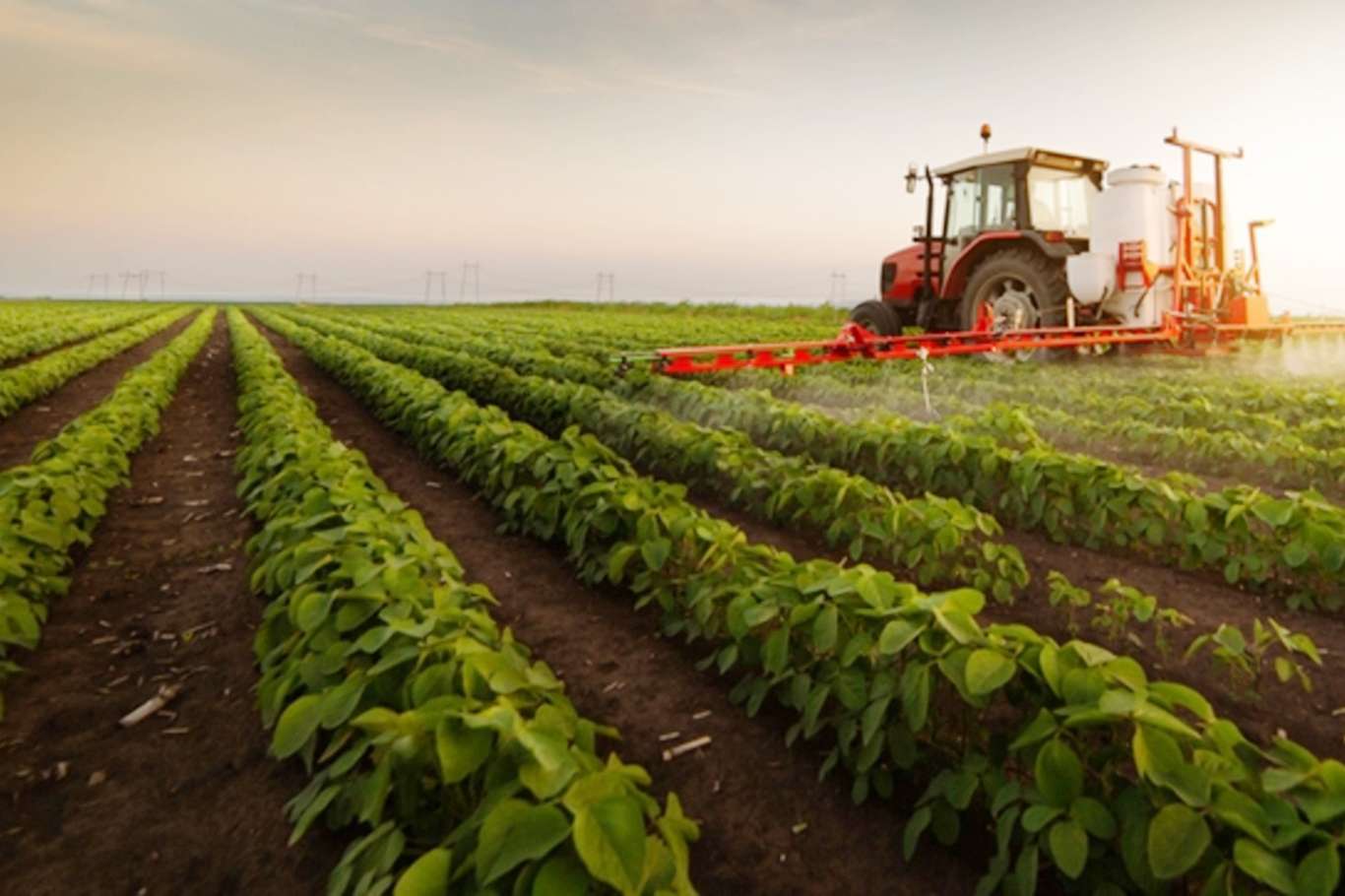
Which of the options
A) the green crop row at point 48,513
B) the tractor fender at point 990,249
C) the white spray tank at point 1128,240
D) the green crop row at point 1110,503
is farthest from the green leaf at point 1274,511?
the tractor fender at point 990,249

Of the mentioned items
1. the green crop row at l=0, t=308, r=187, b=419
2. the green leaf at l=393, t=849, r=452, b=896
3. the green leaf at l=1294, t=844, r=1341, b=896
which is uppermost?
the green crop row at l=0, t=308, r=187, b=419

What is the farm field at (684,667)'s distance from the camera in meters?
1.81

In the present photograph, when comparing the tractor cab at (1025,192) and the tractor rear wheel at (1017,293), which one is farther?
the tractor cab at (1025,192)

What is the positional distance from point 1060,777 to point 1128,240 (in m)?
9.91

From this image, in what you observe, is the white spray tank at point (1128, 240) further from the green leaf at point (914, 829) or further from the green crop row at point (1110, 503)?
the green leaf at point (914, 829)

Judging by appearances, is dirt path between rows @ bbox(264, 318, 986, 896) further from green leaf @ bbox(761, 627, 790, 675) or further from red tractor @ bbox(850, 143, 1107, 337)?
red tractor @ bbox(850, 143, 1107, 337)

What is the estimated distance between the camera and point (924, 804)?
96.4 inches

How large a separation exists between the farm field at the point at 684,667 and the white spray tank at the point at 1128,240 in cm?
377

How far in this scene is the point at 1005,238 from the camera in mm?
10992

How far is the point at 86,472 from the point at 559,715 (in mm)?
4797

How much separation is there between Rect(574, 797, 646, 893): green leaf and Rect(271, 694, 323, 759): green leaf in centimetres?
103

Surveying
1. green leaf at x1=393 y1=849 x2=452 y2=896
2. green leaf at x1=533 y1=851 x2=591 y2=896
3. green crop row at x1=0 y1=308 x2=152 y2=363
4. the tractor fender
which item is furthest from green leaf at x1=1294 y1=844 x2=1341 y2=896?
green crop row at x1=0 y1=308 x2=152 y2=363

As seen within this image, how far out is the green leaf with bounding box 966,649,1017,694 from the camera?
6.73ft

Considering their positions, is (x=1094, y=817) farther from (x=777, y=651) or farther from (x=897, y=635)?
(x=777, y=651)
